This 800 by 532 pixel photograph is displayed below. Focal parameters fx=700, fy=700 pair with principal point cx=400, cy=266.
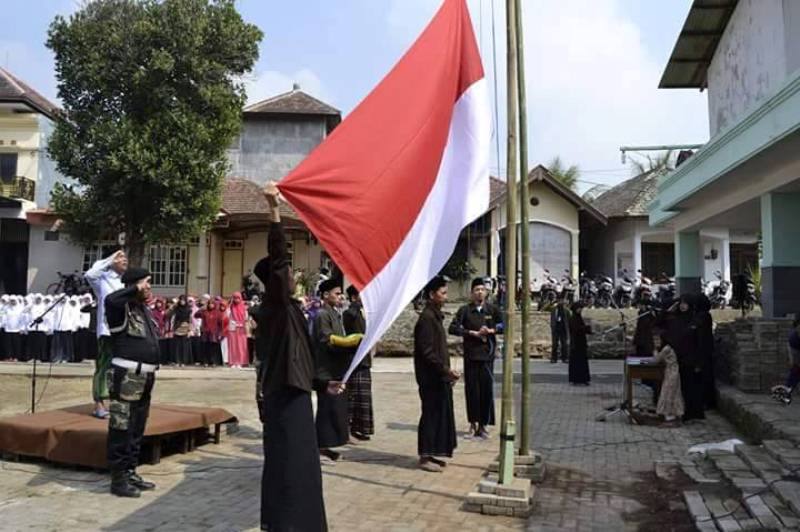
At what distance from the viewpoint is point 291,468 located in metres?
4.41

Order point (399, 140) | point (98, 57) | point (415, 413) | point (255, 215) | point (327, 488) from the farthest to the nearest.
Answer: point (255, 215) → point (98, 57) → point (415, 413) → point (327, 488) → point (399, 140)

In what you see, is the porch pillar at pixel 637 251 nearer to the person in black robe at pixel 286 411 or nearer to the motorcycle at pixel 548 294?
the motorcycle at pixel 548 294

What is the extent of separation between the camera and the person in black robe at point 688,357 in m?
9.54

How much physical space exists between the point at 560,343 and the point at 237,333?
822cm

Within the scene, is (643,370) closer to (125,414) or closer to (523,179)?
(523,179)

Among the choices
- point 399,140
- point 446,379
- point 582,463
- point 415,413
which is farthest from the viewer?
point 415,413

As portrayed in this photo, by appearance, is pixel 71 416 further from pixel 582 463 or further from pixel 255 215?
pixel 255 215

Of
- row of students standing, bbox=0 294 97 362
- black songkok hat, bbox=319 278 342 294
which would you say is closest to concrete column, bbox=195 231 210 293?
row of students standing, bbox=0 294 97 362

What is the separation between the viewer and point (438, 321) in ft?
23.8

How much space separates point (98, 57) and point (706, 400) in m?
16.4

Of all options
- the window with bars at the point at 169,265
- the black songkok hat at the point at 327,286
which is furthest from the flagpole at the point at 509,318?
the window with bars at the point at 169,265

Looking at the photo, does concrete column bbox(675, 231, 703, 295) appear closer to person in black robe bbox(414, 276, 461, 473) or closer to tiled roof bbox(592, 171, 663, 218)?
Answer: tiled roof bbox(592, 171, 663, 218)

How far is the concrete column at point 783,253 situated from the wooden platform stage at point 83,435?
28.2ft

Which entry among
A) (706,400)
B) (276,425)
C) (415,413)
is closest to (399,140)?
(276,425)
